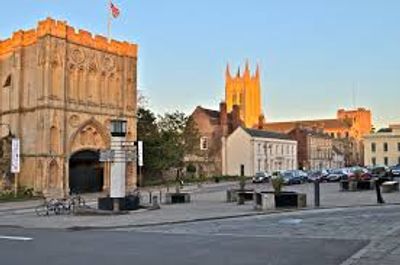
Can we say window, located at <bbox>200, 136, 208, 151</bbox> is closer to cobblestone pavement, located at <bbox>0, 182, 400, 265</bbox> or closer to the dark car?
the dark car

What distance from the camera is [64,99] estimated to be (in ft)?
179

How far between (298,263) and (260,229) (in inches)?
300

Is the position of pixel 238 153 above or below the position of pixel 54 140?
below

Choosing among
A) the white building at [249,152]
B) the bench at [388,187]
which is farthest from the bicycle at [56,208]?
the white building at [249,152]

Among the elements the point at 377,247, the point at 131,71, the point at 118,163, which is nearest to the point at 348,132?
the point at 131,71

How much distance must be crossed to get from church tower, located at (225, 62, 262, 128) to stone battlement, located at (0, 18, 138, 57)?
340ft

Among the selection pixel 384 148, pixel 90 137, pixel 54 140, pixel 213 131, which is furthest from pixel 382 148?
pixel 54 140

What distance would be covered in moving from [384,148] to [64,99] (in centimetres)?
9626

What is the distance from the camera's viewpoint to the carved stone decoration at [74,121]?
55688 mm

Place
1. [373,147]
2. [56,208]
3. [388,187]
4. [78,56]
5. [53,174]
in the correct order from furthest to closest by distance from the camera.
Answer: [373,147] → [78,56] → [53,174] → [388,187] → [56,208]

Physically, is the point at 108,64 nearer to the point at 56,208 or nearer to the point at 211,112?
the point at 56,208

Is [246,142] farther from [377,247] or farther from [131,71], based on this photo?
[377,247]

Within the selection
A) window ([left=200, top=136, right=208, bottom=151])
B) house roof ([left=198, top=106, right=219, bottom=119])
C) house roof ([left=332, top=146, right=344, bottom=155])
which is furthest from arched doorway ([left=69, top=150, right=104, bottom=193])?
house roof ([left=332, top=146, right=344, bottom=155])

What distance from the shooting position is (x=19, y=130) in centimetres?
5662
